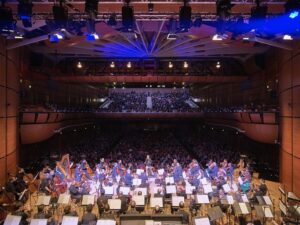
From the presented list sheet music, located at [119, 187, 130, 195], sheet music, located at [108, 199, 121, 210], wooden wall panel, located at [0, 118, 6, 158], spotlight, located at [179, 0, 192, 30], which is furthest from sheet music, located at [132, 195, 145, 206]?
spotlight, located at [179, 0, 192, 30]

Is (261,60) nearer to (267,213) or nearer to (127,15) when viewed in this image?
(267,213)

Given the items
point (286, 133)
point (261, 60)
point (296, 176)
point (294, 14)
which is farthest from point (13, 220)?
point (261, 60)

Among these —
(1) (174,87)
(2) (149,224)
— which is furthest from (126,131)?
(2) (149,224)

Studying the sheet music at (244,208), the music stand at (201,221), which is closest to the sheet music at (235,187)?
the sheet music at (244,208)

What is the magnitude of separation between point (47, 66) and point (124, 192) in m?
12.7

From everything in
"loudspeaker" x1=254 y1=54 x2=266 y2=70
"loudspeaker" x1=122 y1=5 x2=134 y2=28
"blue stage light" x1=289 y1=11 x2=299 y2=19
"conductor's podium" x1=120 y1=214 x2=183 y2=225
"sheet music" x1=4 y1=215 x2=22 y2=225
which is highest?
"loudspeaker" x1=254 y1=54 x2=266 y2=70

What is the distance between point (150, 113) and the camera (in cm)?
2892

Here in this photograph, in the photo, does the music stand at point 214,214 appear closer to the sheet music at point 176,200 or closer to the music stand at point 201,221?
the music stand at point 201,221

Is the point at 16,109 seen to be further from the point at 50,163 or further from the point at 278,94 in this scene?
the point at 278,94

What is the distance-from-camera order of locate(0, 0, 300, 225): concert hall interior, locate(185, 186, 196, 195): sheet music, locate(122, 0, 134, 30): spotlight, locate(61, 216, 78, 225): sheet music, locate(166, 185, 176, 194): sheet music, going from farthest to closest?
locate(185, 186, 196, 195): sheet music < locate(166, 185, 176, 194): sheet music < locate(0, 0, 300, 225): concert hall interior < locate(61, 216, 78, 225): sheet music < locate(122, 0, 134, 30): spotlight

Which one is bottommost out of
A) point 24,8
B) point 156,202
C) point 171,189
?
point 156,202

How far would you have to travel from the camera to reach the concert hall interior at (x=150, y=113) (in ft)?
29.6

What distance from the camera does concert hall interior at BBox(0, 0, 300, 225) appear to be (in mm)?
9016

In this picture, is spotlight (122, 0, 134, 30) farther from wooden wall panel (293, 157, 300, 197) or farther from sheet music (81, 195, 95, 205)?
wooden wall panel (293, 157, 300, 197)
